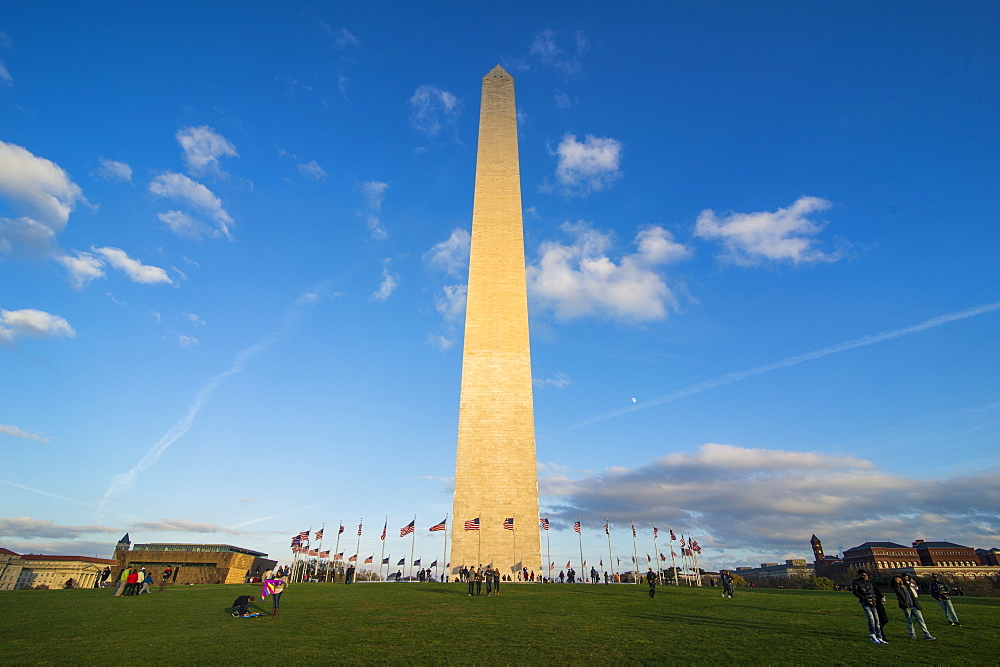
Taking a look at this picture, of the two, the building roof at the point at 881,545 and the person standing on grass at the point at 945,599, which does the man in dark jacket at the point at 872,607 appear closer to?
the person standing on grass at the point at 945,599

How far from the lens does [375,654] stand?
30.7 feet

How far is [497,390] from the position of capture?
3684 cm

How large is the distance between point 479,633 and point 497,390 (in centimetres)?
2537

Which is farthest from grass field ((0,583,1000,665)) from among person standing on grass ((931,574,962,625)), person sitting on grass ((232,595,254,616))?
person sitting on grass ((232,595,254,616))

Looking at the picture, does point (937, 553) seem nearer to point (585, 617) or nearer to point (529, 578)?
point (529, 578)

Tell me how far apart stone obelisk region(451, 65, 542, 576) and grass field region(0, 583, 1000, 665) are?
15.3 meters

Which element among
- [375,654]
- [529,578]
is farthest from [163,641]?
[529,578]

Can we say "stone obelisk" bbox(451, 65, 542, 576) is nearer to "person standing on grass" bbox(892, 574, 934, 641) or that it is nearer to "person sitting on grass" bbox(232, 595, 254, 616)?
"person sitting on grass" bbox(232, 595, 254, 616)

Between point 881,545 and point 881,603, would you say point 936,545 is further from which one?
point 881,603

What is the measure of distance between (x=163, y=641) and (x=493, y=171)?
38345mm

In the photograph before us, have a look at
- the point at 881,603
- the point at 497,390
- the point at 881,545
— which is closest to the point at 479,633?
the point at 881,603

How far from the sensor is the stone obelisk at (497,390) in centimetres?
3356

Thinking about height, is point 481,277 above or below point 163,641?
above

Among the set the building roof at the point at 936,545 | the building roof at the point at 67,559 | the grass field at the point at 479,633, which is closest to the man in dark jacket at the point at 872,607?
the grass field at the point at 479,633
